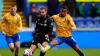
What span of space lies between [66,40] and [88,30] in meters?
7.81

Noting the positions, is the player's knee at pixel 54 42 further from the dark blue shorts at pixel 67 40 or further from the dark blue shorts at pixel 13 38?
the dark blue shorts at pixel 13 38

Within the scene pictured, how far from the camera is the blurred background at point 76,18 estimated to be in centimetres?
2327

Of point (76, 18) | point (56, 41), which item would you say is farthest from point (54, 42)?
point (76, 18)

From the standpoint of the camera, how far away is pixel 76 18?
24.6 metres

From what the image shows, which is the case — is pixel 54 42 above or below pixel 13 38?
above

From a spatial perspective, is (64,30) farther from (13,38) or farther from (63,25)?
(13,38)

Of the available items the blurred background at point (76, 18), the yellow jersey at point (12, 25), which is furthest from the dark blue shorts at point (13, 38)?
the blurred background at point (76, 18)

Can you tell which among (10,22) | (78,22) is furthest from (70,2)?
(10,22)

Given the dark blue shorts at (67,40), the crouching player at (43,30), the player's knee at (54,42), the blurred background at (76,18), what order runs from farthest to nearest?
the blurred background at (76,18)
the dark blue shorts at (67,40)
the player's knee at (54,42)
the crouching player at (43,30)

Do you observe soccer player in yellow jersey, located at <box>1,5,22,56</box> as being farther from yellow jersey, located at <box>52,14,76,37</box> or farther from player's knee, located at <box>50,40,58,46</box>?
player's knee, located at <box>50,40,58,46</box>

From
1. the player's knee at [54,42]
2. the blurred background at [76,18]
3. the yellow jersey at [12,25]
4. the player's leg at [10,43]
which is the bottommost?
the blurred background at [76,18]

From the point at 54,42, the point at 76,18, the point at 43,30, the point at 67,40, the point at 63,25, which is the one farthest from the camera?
the point at 76,18

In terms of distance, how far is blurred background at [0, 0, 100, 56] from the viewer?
23.3 m

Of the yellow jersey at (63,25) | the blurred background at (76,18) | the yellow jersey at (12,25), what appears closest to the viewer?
the yellow jersey at (63,25)
